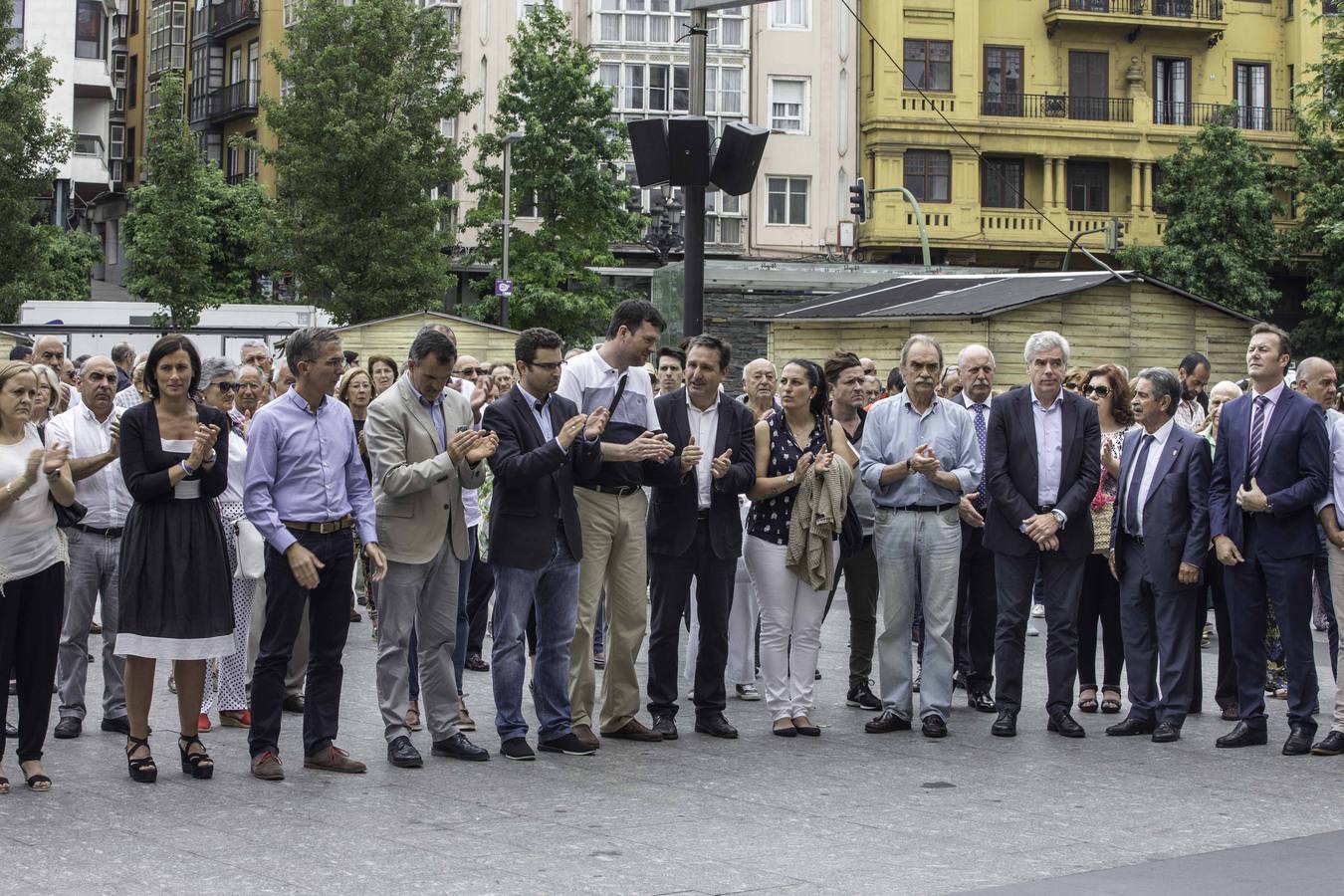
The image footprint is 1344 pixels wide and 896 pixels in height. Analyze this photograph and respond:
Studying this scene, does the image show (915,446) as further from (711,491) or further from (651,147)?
(651,147)

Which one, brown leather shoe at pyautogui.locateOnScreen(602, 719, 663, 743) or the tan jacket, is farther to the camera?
the tan jacket

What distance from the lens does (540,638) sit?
31.5 feet

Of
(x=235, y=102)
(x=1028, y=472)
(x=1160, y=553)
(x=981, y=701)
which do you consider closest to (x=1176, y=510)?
(x=1160, y=553)

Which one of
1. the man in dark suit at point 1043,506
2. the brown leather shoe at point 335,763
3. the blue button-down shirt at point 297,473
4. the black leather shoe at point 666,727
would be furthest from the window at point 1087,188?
the brown leather shoe at point 335,763

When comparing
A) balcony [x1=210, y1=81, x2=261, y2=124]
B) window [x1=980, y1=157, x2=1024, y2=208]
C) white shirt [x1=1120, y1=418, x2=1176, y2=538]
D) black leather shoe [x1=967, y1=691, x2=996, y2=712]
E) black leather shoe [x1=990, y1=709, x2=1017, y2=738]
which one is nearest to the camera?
black leather shoe [x1=990, y1=709, x2=1017, y2=738]

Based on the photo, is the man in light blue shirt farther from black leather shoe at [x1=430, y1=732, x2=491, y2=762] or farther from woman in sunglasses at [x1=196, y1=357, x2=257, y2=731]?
woman in sunglasses at [x1=196, y1=357, x2=257, y2=731]

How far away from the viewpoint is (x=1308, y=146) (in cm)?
5338

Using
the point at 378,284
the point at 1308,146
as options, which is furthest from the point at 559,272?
the point at 1308,146

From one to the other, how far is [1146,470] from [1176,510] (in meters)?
0.34

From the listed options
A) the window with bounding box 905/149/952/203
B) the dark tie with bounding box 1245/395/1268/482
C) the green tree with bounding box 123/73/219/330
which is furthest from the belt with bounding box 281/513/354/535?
the window with bounding box 905/149/952/203

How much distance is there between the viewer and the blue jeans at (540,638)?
368 inches

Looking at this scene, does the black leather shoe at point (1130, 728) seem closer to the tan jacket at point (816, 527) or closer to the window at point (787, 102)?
the tan jacket at point (816, 527)

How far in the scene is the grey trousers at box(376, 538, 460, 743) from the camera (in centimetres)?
915

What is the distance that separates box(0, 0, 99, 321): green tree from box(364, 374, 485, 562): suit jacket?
3246cm
